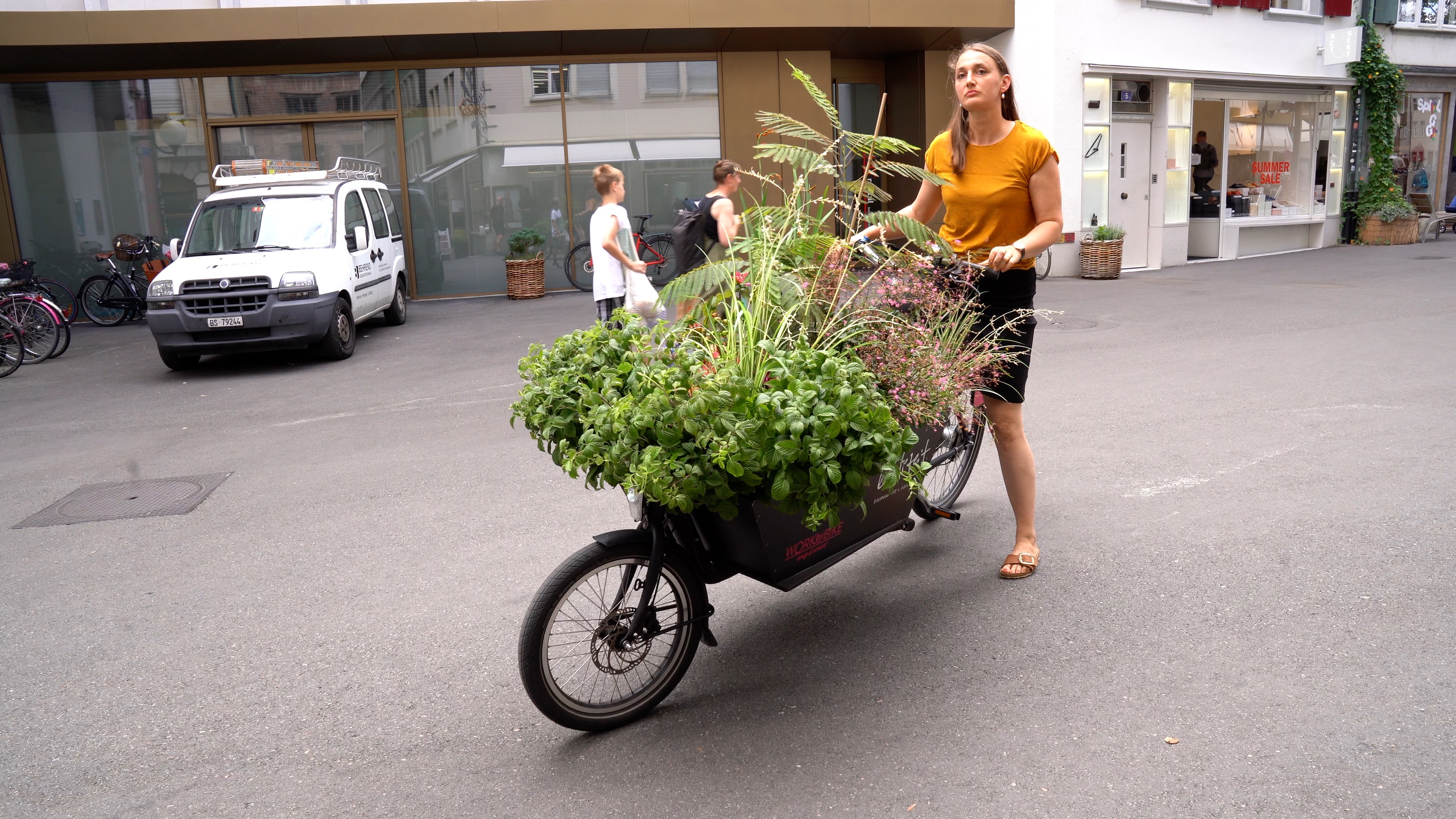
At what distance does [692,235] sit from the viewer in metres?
7.67

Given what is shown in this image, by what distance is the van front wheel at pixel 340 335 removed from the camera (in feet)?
35.3

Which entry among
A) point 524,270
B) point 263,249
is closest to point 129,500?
point 263,249

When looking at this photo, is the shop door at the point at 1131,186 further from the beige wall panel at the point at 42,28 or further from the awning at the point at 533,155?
the beige wall panel at the point at 42,28

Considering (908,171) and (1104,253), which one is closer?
(908,171)

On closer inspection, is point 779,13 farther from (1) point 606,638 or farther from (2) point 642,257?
(1) point 606,638

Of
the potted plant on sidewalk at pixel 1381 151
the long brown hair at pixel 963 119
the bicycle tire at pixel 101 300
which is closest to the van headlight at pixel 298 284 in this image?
the bicycle tire at pixel 101 300

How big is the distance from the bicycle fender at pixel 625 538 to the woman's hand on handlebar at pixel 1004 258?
155cm

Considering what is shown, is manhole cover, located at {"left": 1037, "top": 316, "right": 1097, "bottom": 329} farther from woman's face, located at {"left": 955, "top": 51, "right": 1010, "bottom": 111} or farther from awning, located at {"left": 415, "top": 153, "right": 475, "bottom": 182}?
awning, located at {"left": 415, "top": 153, "right": 475, "bottom": 182}

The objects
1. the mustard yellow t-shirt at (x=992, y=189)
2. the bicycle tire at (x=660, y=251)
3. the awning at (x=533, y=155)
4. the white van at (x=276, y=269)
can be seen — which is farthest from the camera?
the awning at (x=533, y=155)

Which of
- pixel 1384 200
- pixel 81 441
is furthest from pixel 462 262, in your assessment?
pixel 1384 200

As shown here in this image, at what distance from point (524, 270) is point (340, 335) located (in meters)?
5.30

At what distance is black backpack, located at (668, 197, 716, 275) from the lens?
7.65 m

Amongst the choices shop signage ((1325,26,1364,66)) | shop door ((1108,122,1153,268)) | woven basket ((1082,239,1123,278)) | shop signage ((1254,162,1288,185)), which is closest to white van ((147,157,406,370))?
woven basket ((1082,239,1123,278))

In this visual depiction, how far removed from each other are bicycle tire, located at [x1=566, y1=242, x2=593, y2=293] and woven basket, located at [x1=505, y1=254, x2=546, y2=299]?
603 mm
